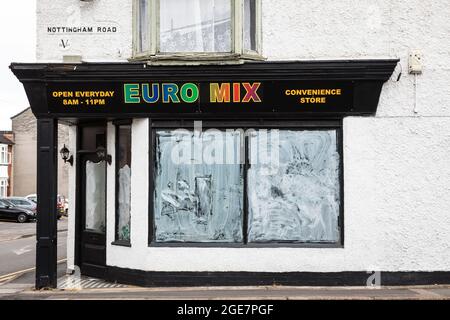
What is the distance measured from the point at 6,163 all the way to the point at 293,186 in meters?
50.6

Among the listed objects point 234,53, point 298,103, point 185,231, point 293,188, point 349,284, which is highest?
point 234,53

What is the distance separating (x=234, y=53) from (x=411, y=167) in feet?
12.1

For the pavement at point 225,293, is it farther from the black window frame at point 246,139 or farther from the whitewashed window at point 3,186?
the whitewashed window at point 3,186

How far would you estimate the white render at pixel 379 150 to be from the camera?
34.0ft

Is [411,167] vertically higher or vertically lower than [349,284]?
higher

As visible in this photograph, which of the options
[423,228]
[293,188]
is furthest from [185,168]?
[423,228]

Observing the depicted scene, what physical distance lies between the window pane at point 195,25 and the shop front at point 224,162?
52cm

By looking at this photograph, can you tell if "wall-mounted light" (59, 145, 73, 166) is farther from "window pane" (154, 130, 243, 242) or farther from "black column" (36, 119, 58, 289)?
"window pane" (154, 130, 243, 242)

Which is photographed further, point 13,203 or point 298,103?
point 13,203

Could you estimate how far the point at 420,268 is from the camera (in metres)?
10.3

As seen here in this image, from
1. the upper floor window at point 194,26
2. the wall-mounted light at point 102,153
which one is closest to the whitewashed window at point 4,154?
the wall-mounted light at point 102,153

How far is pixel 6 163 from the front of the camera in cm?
5628

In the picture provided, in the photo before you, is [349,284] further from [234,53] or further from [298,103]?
[234,53]

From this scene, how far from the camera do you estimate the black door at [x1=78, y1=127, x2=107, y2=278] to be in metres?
11.6
